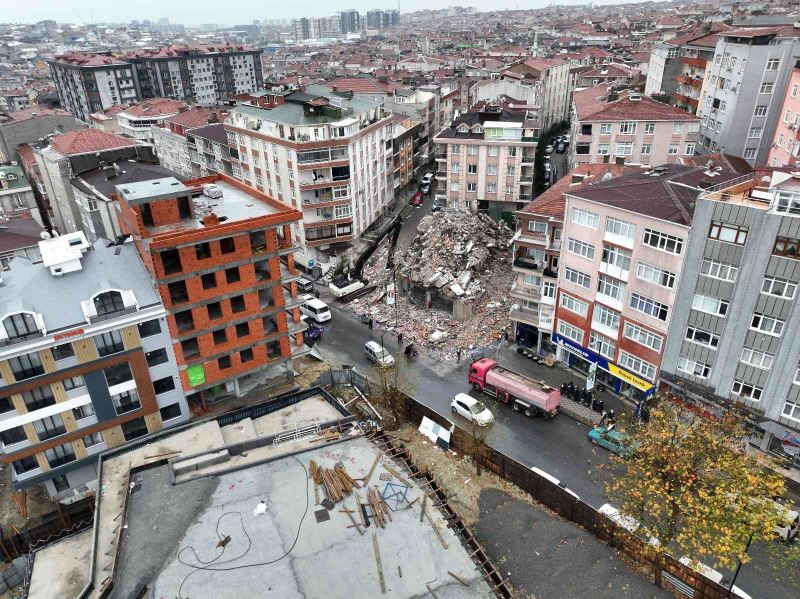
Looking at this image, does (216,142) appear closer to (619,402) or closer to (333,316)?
(333,316)

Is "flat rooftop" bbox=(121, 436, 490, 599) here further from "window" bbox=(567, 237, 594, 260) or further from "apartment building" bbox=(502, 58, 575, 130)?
"apartment building" bbox=(502, 58, 575, 130)

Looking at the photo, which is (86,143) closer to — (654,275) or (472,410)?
(472,410)

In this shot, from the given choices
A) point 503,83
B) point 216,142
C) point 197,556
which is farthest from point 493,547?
point 503,83

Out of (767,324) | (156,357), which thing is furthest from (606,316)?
(156,357)

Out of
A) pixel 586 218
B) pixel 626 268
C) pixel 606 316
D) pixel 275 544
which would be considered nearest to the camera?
pixel 275 544

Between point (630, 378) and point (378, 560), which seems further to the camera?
point (630, 378)

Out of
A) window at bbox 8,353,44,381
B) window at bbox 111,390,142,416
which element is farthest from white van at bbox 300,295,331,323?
window at bbox 8,353,44,381
